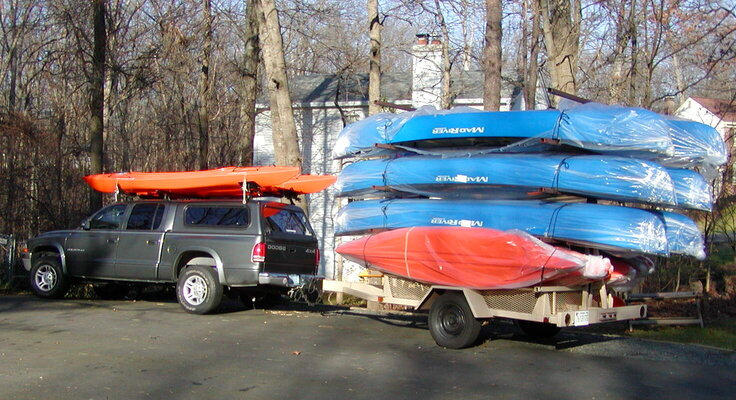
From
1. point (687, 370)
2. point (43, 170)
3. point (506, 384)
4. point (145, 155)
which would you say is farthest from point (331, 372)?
point (145, 155)

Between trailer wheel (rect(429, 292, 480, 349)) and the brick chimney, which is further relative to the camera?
the brick chimney

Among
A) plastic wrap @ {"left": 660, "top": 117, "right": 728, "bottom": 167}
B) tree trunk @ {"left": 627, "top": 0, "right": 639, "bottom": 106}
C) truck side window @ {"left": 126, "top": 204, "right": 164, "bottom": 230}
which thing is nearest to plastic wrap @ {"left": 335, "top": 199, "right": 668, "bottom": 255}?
plastic wrap @ {"left": 660, "top": 117, "right": 728, "bottom": 167}

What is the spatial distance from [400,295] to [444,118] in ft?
7.90

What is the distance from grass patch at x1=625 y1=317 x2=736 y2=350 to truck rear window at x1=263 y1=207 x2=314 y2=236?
17.4 feet

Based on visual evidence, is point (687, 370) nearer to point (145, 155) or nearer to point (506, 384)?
point (506, 384)

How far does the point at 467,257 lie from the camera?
31.7 ft

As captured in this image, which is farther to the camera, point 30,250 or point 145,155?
point 145,155

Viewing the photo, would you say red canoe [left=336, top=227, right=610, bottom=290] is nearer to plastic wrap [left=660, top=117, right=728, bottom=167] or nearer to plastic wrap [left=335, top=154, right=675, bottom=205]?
plastic wrap [left=335, top=154, right=675, bottom=205]

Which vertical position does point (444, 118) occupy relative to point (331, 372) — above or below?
above

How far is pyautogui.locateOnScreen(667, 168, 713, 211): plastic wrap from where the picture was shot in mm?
9711

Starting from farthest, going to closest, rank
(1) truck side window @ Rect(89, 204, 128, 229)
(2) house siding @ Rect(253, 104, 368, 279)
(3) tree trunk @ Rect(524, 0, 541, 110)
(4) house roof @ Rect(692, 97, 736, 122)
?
(2) house siding @ Rect(253, 104, 368, 279) → (3) tree trunk @ Rect(524, 0, 541, 110) → (4) house roof @ Rect(692, 97, 736, 122) → (1) truck side window @ Rect(89, 204, 128, 229)

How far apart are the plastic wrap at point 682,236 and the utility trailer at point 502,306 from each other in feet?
3.07

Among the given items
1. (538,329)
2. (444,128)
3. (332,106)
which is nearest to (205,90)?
(332,106)

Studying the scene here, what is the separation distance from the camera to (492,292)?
390 inches
